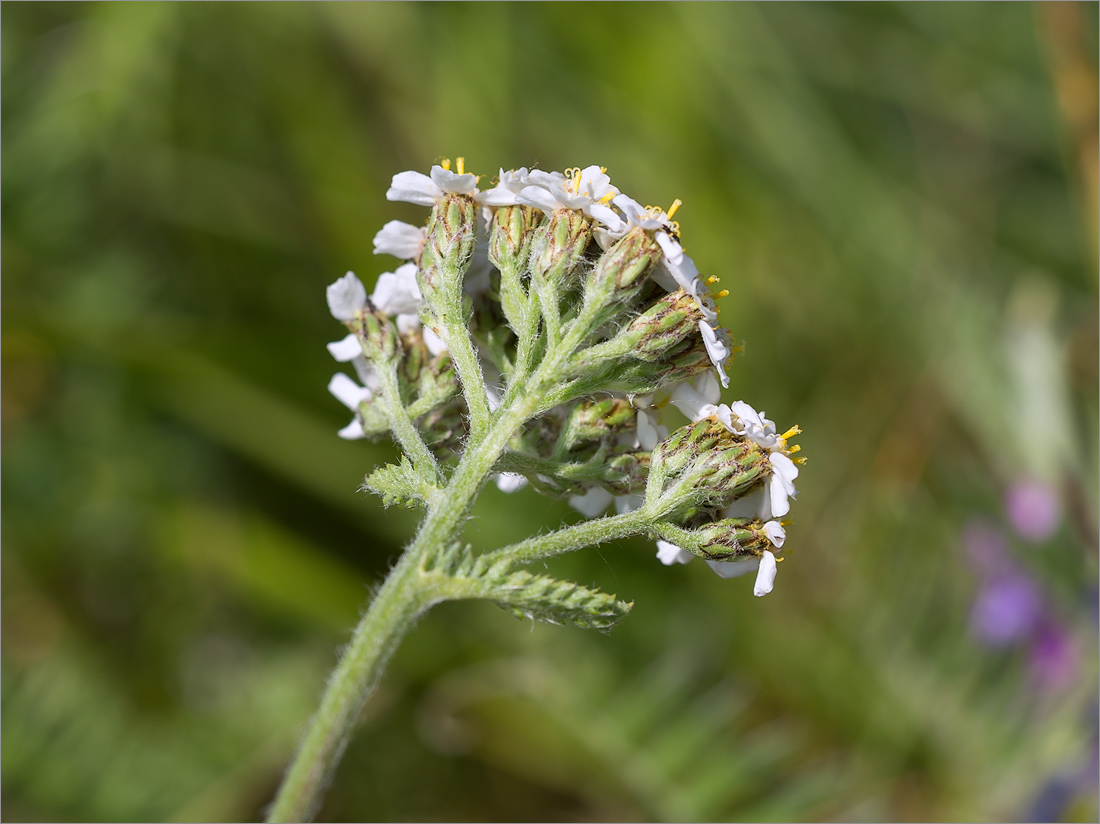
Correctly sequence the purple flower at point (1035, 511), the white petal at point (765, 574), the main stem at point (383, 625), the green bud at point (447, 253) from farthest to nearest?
1. the purple flower at point (1035, 511)
2. the green bud at point (447, 253)
3. the white petal at point (765, 574)
4. the main stem at point (383, 625)

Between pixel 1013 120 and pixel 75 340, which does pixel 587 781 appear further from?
pixel 1013 120

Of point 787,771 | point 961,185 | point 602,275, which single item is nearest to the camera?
point 602,275

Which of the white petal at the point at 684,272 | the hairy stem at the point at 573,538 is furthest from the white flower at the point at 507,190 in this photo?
the hairy stem at the point at 573,538

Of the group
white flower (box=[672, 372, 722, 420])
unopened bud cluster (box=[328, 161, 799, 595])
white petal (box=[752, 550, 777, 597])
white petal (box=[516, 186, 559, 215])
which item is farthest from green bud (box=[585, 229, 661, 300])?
white petal (box=[752, 550, 777, 597])

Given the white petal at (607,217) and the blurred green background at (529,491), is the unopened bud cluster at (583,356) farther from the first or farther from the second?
the blurred green background at (529,491)

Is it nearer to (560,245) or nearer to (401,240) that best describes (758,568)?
(560,245)

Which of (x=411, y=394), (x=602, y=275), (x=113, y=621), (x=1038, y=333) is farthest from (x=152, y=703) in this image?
(x=1038, y=333)
